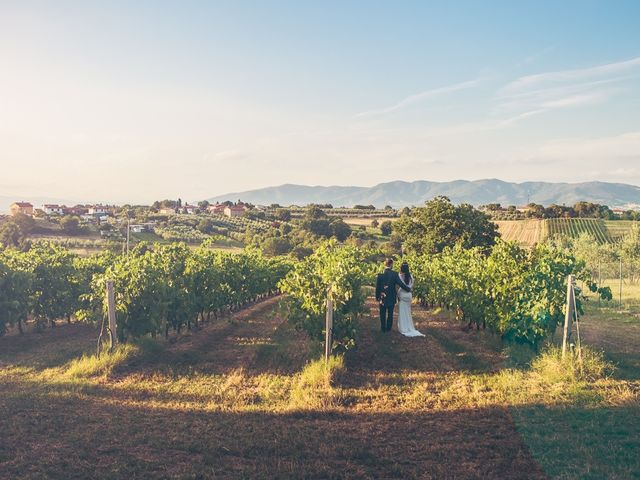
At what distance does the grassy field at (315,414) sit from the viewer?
521cm

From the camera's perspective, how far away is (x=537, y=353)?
949 cm

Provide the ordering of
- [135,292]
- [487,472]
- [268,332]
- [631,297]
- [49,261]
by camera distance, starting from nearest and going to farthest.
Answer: [487,472]
[135,292]
[268,332]
[49,261]
[631,297]

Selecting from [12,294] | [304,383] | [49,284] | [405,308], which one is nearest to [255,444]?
[304,383]

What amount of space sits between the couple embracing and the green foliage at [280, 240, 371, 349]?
0.81m

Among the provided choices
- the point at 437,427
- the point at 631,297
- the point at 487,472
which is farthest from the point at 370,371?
the point at 631,297

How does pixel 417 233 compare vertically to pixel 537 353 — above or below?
above

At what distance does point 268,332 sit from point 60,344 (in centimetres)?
580

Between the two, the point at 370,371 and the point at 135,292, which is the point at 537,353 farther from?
the point at 135,292

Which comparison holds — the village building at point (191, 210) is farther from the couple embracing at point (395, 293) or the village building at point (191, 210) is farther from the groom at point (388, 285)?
the groom at point (388, 285)

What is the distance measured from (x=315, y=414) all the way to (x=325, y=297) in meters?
3.41

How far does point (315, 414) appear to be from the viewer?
6.75m

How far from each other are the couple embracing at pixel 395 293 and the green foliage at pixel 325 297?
0.81 m

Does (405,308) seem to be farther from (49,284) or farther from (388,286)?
(49,284)

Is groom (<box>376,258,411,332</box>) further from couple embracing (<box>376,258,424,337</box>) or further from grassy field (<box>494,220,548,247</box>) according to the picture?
grassy field (<box>494,220,548,247</box>)
